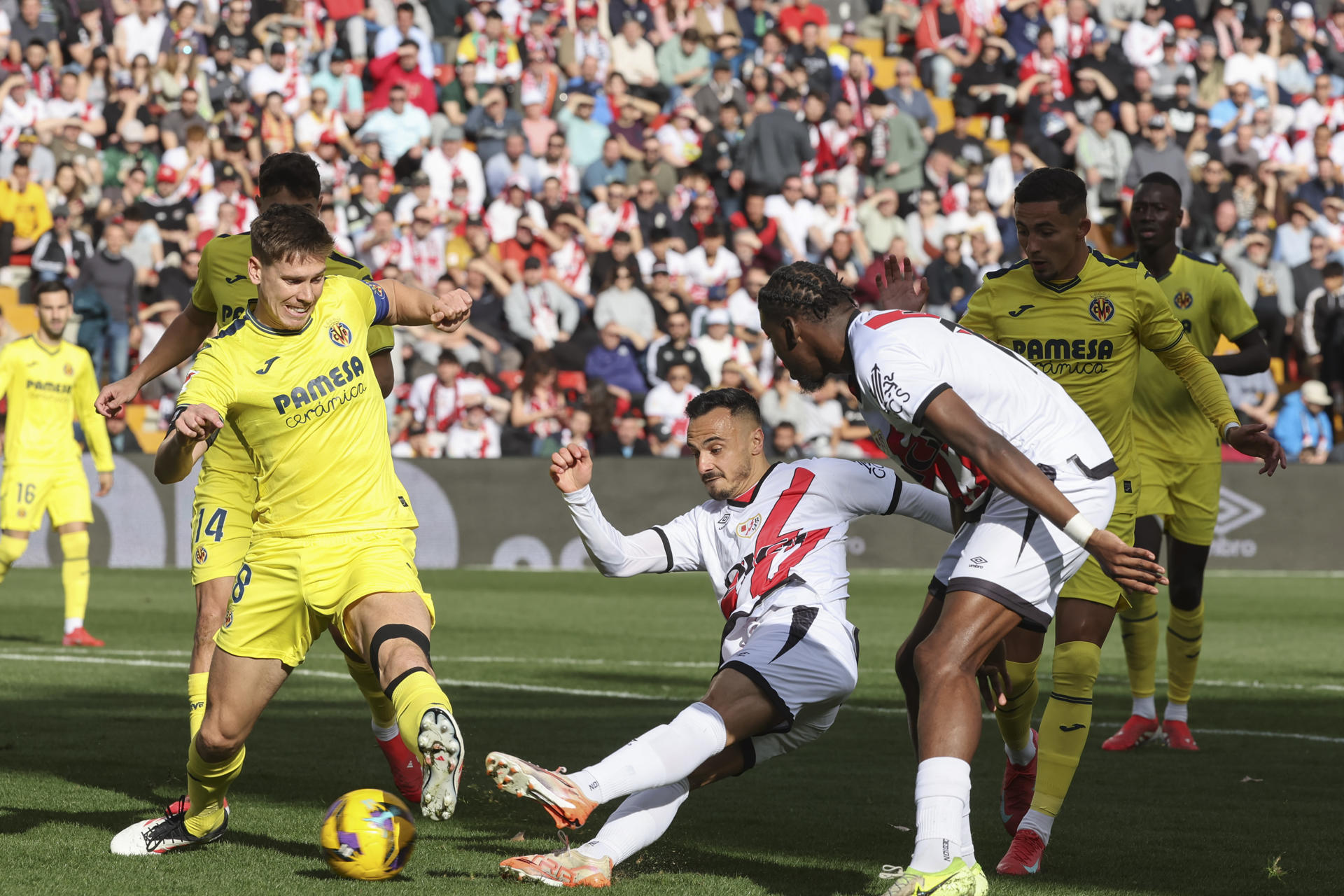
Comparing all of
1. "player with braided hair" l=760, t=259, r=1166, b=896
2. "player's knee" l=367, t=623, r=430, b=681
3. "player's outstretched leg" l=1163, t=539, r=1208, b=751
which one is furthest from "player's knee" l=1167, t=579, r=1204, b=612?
"player's knee" l=367, t=623, r=430, b=681

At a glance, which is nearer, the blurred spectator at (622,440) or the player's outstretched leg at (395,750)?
the player's outstretched leg at (395,750)

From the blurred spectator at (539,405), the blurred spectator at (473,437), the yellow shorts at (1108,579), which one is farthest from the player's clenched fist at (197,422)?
the blurred spectator at (539,405)

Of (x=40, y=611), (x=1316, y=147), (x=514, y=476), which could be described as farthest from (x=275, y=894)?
(x=1316, y=147)

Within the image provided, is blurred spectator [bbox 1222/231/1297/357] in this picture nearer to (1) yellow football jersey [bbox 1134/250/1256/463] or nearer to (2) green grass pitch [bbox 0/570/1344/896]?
(2) green grass pitch [bbox 0/570/1344/896]

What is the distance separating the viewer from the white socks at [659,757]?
4.71 m

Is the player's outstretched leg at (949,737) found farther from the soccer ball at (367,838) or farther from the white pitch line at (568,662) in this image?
the white pitch line at (568,662)

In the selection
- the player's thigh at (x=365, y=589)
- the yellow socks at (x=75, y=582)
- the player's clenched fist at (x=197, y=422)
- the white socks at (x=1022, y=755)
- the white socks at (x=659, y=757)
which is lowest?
the yellow socks at (x=75, y=582)

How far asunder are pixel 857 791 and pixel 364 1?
19.7 metres

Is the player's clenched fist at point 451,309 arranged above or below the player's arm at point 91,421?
above

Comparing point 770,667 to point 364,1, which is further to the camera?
point 364,1

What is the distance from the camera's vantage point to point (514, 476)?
59.6ft

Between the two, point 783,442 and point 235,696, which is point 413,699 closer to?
point 235,696

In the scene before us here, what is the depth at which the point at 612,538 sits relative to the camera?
17.9 feet

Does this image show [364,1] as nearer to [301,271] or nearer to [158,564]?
[158,564]
